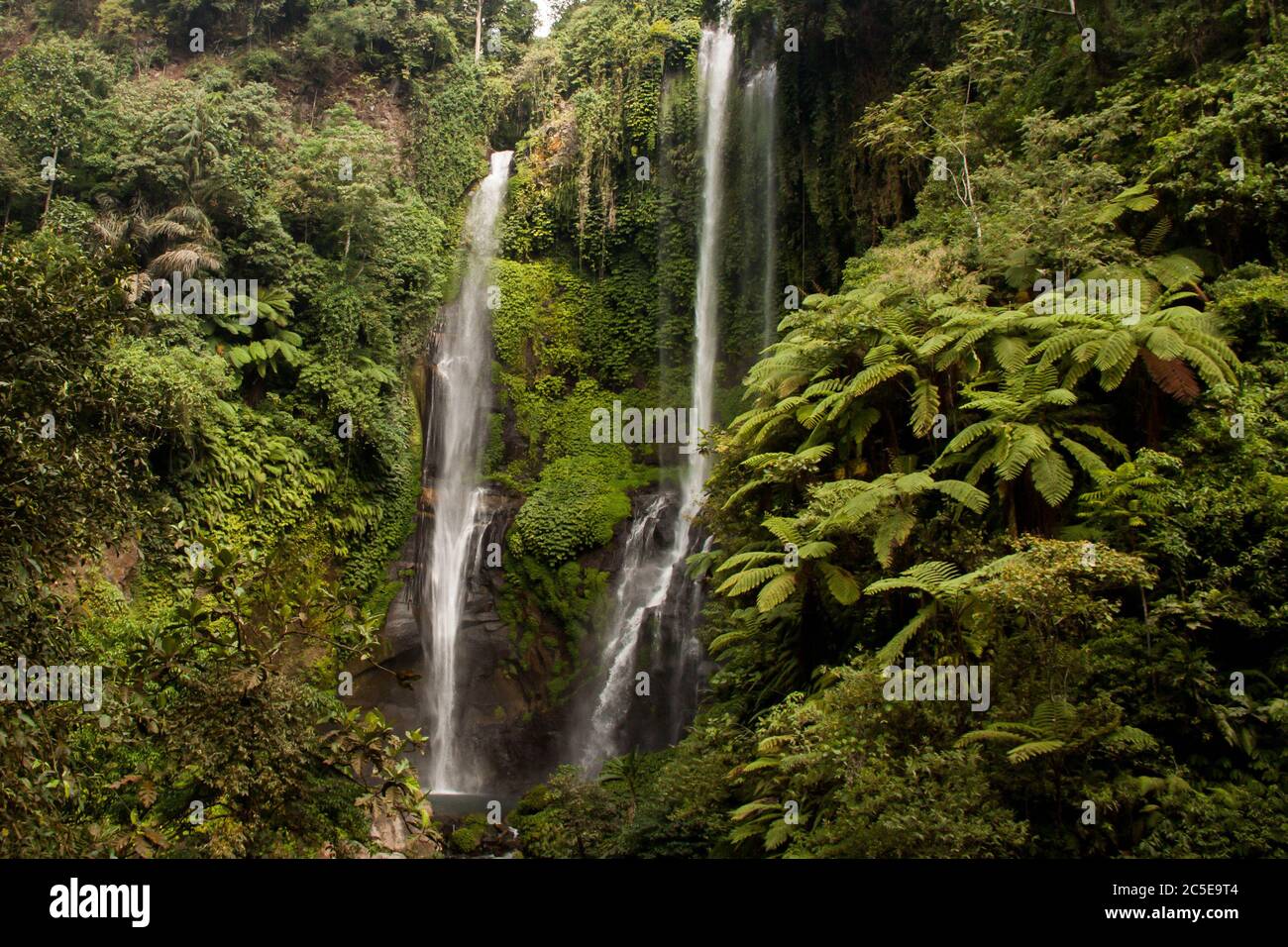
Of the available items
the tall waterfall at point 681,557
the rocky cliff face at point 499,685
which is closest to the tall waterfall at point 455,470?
the rocky cliff face at point 499,685

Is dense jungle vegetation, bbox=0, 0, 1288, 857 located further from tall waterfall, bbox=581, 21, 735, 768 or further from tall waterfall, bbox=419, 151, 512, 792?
tall waterfall, bbox=419, 151, 512, 792

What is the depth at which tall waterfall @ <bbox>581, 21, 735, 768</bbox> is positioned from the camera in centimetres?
1650

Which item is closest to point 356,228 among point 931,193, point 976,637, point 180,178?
point 180,178

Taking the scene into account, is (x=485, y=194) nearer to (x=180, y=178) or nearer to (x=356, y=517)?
(x=180, y=178)

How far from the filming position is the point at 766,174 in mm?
19703

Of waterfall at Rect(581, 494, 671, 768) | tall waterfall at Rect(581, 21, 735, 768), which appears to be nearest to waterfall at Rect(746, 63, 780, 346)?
tall waterfall at Rect(581, 21, 735, 768)

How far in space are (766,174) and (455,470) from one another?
9269mm

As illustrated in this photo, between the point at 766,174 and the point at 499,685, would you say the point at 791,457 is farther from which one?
the point at 766,174

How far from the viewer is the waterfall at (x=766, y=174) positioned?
19.3m

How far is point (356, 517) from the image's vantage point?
733 inches

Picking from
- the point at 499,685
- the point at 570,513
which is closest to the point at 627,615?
the point at 570,513

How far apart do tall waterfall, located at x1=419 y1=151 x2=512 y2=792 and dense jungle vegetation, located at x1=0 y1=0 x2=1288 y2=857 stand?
67cm
